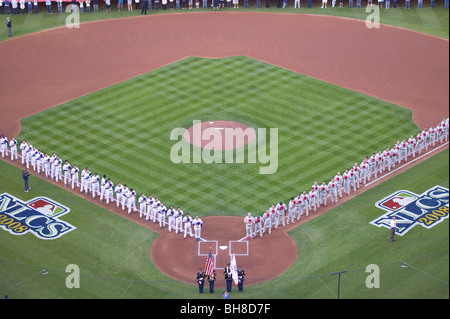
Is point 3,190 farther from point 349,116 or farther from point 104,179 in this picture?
point 349,116

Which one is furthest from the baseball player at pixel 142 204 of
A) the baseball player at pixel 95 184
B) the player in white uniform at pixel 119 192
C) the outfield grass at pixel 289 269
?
the baseball player at pixel 95 184

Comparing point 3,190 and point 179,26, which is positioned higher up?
point 179,26

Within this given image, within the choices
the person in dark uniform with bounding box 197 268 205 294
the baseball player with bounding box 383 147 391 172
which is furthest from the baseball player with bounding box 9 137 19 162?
the baseball player with bounding box 383 147 391 172

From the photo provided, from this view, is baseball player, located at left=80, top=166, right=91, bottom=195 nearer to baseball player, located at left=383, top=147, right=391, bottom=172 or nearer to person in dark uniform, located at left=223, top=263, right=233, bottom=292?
person in dark uniform, located at left=223, top=263, right=233, bottom=292

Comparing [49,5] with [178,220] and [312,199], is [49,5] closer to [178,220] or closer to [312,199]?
[178,220]

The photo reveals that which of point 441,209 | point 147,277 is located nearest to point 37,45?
point 147,277
